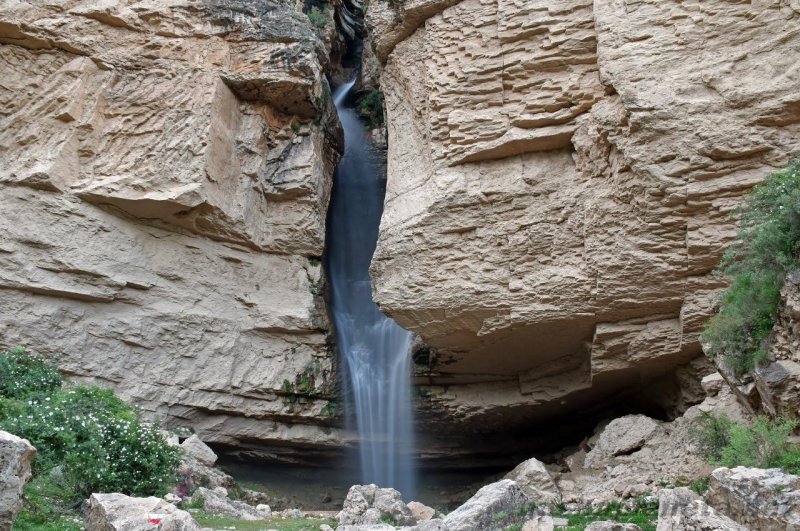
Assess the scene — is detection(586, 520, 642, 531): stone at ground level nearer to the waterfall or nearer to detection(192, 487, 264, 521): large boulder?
detection(192, 487, 264, 521): large boulder

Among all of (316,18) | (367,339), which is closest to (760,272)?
(367,339)

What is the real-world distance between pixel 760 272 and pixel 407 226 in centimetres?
739

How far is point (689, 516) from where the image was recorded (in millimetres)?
5738

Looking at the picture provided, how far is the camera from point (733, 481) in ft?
20.6

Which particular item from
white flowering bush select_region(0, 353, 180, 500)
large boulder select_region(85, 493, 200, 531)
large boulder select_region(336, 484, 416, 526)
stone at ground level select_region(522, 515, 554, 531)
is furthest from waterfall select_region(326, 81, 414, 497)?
large boulder select_region(85, 493, 200, 531)

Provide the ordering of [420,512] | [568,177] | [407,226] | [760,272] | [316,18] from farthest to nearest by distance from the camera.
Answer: [316,18]
[407,226]
[568,177]
[420,512]
[760,272]

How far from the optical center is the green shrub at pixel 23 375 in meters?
12.7

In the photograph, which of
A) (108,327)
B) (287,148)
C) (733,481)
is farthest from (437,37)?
(733,481)

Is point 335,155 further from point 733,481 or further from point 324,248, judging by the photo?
point 733,481

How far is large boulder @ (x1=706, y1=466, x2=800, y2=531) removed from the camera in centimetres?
573

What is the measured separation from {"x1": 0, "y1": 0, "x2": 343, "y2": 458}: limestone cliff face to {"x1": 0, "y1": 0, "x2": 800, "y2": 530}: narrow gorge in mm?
59

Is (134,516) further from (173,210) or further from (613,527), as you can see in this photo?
(173,210)

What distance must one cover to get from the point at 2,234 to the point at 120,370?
12.7 ft

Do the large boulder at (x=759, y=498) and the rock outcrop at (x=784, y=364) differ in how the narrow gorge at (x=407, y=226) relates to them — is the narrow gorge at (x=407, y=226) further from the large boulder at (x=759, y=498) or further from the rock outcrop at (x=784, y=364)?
the large boulder at (x=759, y=498)
